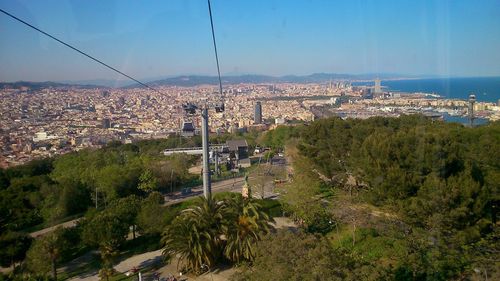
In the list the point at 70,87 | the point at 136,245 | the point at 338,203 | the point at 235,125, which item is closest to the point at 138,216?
the point at 136,245

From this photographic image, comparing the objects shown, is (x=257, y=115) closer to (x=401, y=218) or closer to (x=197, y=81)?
(x=197, y=81)

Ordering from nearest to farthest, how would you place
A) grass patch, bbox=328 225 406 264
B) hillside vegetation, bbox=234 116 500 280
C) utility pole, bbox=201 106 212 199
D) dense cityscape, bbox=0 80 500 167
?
hillside vegetation, bbox=234 116 500 280 < grass patch, bbox=328 225 406 264 < utility pole, bbox=201 106 212 199 < dense cityscape, bbox=0 80 500 167

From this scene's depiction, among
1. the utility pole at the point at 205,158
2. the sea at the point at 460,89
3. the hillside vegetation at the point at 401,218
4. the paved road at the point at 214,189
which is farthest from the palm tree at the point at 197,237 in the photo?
the sea at the point at 460,89

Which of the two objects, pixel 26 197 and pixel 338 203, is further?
pixel 26 197

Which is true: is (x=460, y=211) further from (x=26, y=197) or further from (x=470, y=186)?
(x=26, y=197)

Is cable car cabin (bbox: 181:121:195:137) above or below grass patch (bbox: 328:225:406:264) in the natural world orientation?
above

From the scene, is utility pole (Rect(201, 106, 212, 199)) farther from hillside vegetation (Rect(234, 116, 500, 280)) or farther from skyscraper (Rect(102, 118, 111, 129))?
skyscraper (Rect(102, 118, 111, 129))

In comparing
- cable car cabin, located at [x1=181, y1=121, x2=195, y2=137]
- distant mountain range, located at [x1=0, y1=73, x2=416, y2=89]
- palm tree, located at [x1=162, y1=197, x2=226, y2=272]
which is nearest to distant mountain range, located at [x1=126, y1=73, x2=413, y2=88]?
distant mountain range, located at [x1=0, y1=73, x2=416, y2=89]
